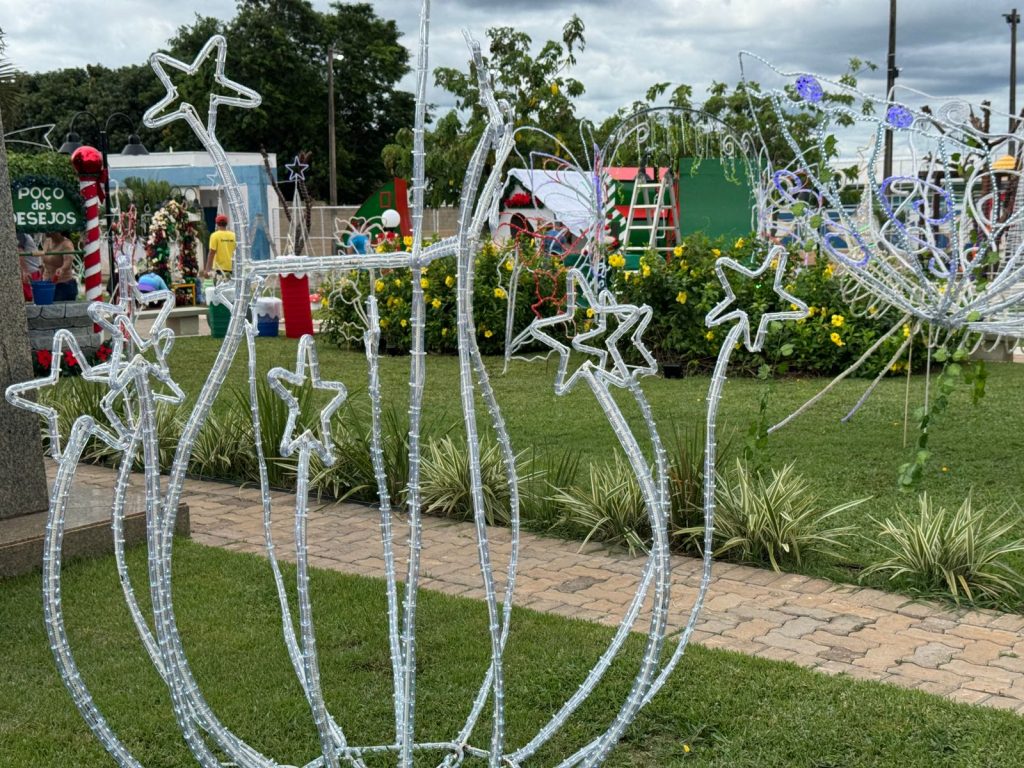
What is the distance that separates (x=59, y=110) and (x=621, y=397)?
47.9m

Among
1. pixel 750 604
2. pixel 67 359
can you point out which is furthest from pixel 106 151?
pixel 750 604

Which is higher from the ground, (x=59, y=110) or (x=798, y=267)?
(x=59, y=110)

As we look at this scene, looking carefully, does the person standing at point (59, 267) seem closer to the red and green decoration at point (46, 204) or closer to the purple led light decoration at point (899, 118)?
the red and green decoration at point (46, 204)

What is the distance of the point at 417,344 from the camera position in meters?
2.29

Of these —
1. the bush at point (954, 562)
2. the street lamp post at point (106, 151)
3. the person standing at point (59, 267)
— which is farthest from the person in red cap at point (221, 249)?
the bush at point (954, 562)

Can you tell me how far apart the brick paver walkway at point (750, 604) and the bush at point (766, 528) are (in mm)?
124

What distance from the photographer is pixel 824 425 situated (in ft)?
28.3

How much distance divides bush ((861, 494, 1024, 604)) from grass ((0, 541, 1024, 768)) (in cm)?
124

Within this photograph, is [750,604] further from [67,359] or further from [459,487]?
[67,359]

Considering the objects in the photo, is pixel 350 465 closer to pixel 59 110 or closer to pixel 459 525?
pixel 459 525

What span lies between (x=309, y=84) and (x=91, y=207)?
1222 inches

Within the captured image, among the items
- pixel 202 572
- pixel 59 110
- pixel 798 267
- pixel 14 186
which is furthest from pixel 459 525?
pixel 59 110

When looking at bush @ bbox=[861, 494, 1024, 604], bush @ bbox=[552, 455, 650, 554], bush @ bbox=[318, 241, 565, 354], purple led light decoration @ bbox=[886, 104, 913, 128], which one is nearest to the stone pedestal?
bush @ bbox=[318, 241, 565, 354]

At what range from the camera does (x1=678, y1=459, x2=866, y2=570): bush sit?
5383mm
